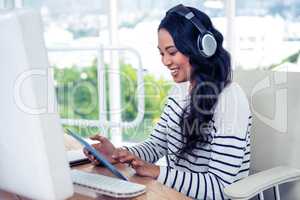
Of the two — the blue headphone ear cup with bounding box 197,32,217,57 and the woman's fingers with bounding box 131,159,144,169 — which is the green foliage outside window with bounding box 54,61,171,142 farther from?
the woman's fingers with bounding box 131,159,144,169

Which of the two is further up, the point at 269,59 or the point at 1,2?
the point at 1,2

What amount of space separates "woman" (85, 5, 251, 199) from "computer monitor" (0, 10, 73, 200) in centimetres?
46

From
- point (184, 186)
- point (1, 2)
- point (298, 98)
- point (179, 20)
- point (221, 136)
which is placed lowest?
point (184, 186)

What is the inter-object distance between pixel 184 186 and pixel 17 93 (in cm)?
64

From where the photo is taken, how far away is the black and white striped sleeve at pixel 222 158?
1.17 m

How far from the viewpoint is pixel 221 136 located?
1.23 meters

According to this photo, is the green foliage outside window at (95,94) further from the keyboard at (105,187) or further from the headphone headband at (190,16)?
the keyboard at (105,187)

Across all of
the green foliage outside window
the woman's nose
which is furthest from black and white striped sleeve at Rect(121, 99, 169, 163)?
the green foliage outside window

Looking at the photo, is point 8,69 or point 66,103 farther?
point 66,103

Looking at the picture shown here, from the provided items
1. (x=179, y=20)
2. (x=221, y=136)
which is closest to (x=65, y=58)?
(x=179, y=20)

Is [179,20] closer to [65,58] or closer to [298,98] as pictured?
[298,98]

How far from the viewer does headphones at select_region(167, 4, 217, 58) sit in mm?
1299

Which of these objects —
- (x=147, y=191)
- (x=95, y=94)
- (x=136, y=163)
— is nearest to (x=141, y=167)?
(x=136, y=163)

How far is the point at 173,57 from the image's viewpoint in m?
1.38
